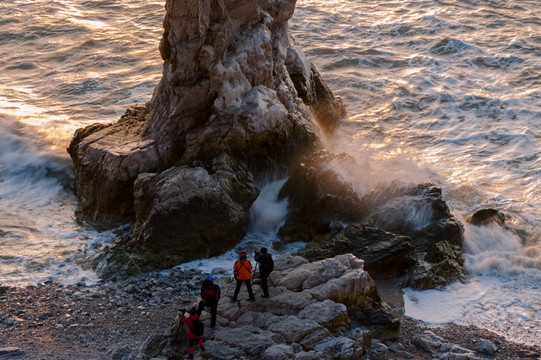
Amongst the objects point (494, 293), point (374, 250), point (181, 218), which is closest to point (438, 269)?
point (494, 293)

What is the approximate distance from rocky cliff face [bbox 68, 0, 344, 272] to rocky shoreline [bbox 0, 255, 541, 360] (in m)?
2.75

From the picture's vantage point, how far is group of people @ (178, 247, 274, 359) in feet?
46.0

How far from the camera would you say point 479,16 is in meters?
41.7

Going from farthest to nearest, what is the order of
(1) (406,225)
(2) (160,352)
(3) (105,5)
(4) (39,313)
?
(3) (105,5)
(1) (406,225)
(4) (39,313)
(2) (160,352)

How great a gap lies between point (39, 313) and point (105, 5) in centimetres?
3356

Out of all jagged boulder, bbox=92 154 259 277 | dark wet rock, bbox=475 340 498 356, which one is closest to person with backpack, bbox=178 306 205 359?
jagged boulder, bbox=92 154 259 277

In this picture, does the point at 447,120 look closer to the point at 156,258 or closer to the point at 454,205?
the point at 454,205

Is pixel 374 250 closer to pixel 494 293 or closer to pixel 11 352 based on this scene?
pixel 494 293

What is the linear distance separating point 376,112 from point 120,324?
746 inches

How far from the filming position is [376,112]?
31328mm

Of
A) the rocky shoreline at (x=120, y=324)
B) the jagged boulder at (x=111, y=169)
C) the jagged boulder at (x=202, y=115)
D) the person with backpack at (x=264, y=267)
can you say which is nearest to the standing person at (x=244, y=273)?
the person with backpack at (x=264, y=267)

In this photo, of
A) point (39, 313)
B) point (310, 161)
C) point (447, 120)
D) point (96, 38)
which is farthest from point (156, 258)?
point (96, 38)

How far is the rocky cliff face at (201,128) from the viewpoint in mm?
21016

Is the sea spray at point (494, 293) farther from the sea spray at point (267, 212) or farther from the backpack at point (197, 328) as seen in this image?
the backpack at point (197, 328)
